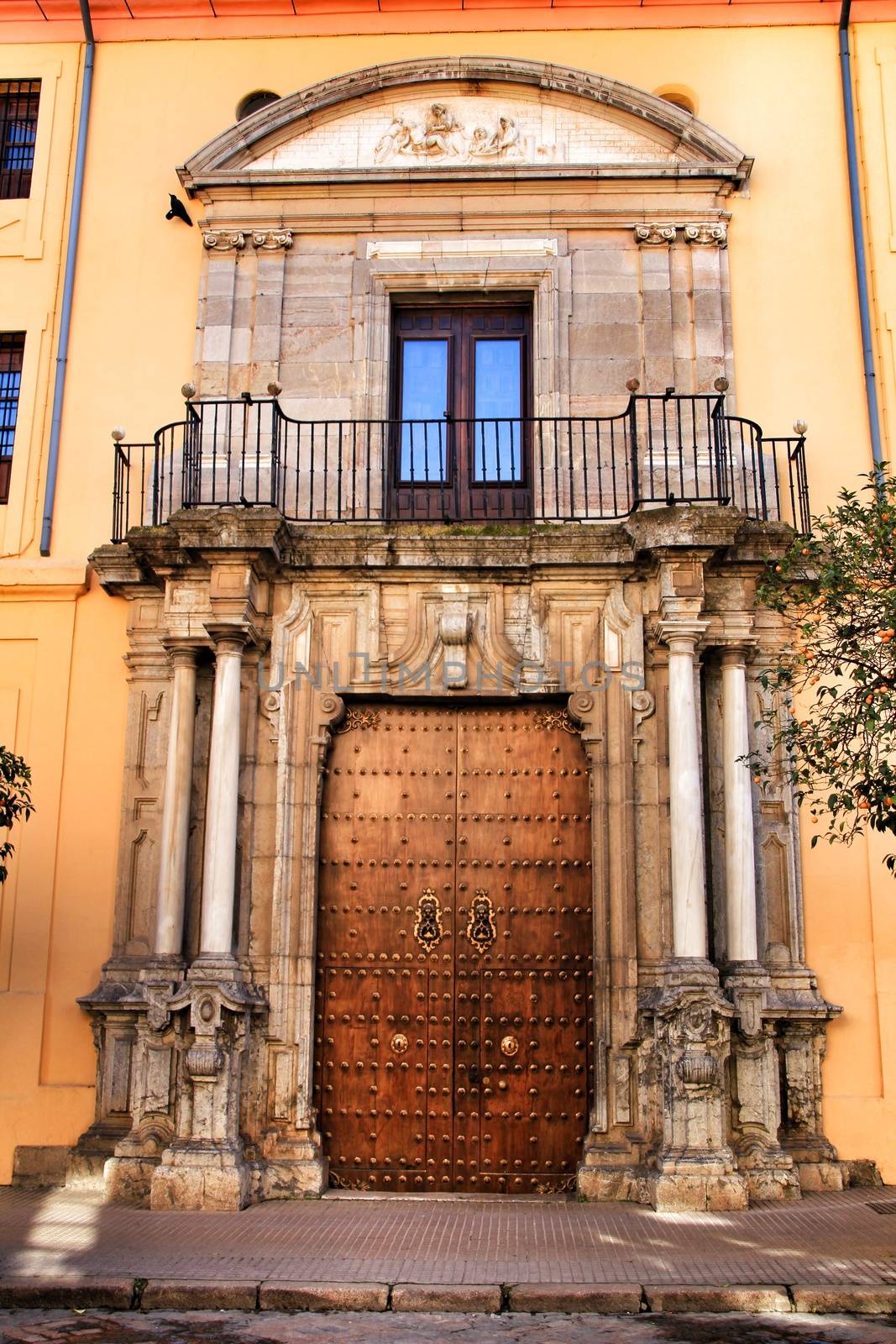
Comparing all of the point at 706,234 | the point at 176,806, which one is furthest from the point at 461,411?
the point at 176,806

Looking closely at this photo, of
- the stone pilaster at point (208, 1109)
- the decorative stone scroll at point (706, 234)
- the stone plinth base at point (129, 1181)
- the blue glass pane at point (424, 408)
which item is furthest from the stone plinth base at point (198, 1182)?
the decorative stone scroll at point (706, 234)

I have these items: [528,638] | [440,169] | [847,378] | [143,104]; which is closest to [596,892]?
[528,638]

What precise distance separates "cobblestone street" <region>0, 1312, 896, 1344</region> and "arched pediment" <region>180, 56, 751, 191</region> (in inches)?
316

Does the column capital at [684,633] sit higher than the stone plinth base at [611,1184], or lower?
higher

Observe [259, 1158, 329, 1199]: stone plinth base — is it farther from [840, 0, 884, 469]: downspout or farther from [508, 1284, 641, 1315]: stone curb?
[840, 0, 884, 469]: downspout

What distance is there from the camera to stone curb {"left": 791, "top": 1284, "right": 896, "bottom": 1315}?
600 cm

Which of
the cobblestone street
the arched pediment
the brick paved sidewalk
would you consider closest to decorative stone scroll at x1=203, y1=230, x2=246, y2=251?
the arched pediment

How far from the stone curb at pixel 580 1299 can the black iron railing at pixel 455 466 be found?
5.17 metres

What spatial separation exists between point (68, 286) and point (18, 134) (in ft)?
5.53

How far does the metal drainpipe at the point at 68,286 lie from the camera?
9930 mm

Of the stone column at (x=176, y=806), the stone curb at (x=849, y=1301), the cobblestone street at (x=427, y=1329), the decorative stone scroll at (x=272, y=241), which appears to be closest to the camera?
the cobblestone street at (x=427, y=1329)

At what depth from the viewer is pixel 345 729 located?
30.6 feet

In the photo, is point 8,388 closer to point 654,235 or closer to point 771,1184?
point 654,235

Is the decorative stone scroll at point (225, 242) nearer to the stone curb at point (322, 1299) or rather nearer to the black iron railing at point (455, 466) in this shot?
the black iron railing at point (455, 466)
